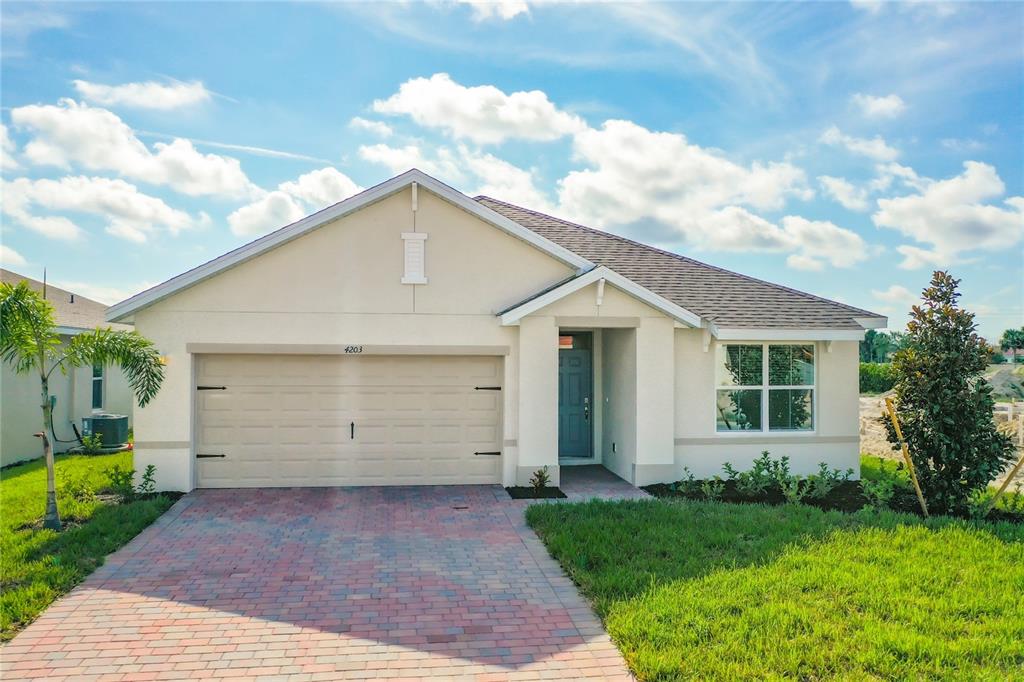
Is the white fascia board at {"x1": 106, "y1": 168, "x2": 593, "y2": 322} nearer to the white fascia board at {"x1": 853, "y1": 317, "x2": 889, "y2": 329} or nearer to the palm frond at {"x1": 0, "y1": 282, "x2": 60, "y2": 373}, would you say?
the palm frond at {"x1": 0, "y1": 282, "x2": 60, "y2": 373}

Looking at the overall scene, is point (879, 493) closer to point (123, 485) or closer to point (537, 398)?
point (537, 398)

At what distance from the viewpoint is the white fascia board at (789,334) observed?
1236cm

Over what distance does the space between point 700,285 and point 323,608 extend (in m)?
10.5

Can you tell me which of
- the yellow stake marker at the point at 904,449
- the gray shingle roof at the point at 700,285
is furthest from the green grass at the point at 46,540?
the yellow stake marker at the point at 904,449

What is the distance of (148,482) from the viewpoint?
1115 centimetres

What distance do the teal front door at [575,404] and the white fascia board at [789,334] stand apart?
2.80 meters

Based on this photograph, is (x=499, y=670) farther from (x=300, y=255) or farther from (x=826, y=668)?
(x=300, y=255)

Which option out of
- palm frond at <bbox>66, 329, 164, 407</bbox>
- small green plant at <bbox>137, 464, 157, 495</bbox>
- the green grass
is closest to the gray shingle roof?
palm frond at <bbox>66, 329, 164, 407</bbox>

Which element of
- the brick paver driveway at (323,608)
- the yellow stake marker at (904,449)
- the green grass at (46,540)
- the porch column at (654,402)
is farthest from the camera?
the porch column at (654,402)

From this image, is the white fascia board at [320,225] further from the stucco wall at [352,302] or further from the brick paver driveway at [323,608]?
the brick paver driveway at [323,608]

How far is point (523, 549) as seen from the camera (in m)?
8.35

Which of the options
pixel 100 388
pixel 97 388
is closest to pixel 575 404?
pixel 97 388

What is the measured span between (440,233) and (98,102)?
5.91 metres

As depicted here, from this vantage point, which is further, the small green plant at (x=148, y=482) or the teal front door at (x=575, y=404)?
the teal front door at (x=575, y=404)
